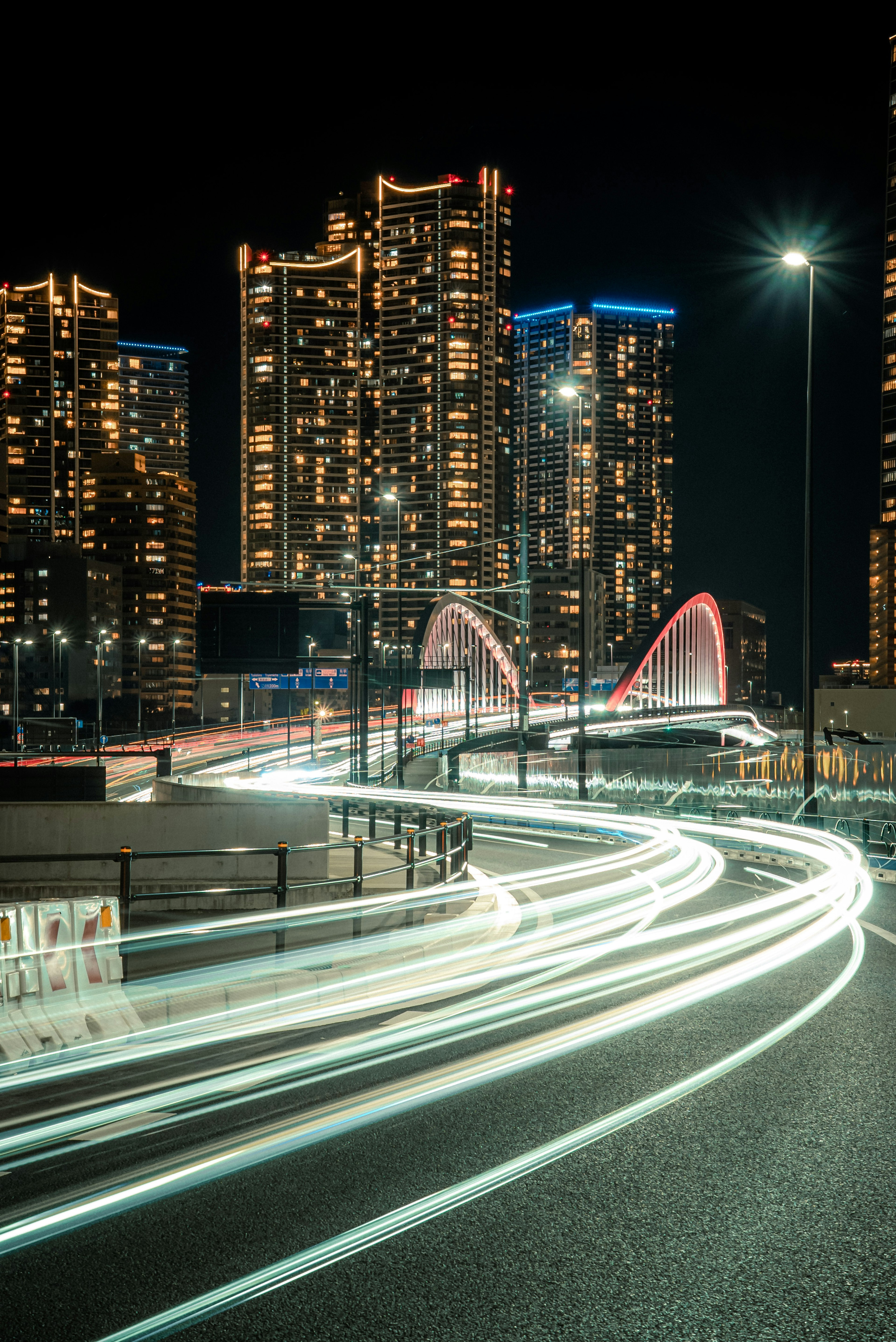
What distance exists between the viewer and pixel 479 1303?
14.5ft

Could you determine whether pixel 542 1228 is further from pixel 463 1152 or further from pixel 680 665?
pixel 680 665

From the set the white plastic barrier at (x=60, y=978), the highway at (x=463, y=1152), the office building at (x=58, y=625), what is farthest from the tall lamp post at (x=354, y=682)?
the office building at (x=58, y=625)

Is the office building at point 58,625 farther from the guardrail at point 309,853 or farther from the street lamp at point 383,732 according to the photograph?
the guardrail at point 309,853

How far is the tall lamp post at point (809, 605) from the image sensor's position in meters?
24.8

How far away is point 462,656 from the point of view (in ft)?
419

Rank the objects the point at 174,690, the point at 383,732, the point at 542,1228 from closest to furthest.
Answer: the point at 542,1228, the point at 383,732, the point at 174,690

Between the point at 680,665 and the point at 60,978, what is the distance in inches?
4732

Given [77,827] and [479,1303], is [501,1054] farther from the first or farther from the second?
[77,827]

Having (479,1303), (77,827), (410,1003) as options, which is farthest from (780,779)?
(479,1303)

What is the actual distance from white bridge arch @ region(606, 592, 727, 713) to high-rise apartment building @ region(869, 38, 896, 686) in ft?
181

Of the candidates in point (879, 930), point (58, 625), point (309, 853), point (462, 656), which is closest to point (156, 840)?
point (309, 853)

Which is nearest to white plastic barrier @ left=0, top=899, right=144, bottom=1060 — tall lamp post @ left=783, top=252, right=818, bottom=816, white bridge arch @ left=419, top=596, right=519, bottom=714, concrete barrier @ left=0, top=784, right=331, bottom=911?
concrete barrier @ left=0, top=784, right=331, bottom=911

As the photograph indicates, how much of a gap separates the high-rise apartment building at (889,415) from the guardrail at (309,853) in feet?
566

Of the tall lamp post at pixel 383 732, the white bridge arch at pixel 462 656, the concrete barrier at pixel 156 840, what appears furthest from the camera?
the white bridge arch at pixel 462 656
